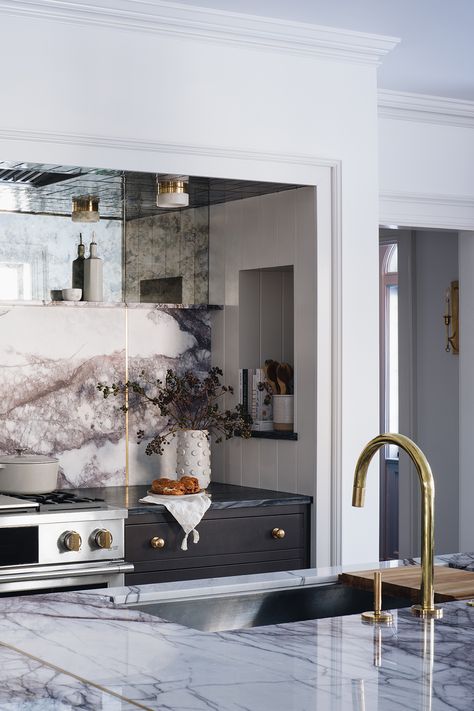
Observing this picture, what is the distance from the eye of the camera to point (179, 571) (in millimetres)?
3723

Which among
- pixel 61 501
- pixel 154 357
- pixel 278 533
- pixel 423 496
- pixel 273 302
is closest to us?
pixel 423 496

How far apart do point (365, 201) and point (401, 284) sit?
2.03 metres

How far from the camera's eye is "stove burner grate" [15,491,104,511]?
11.5 feet

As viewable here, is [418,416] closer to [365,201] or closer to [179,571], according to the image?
[365,201]

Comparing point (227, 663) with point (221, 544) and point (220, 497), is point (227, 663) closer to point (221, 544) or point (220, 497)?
point (221, 544)

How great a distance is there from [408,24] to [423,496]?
2509mm

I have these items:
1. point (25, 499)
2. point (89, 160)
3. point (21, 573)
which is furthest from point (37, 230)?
point (21, 573)

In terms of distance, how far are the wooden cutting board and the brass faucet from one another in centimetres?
18

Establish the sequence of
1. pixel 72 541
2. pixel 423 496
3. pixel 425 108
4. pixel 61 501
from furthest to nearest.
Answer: pixel 425 108 → pixel 61 501 → pixel 72 541 → pixel 423 496

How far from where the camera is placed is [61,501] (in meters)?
3.66

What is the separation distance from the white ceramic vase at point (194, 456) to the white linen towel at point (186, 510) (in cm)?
36

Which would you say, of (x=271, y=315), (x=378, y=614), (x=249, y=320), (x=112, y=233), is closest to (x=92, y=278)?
(x=112, y=233)

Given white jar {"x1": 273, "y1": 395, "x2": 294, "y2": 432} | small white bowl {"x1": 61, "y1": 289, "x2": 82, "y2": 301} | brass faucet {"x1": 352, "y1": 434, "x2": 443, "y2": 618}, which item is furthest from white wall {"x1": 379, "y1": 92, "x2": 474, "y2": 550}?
brass faucet {"x1": 352, "y1": 434, "x2": 443, "y2": 618}

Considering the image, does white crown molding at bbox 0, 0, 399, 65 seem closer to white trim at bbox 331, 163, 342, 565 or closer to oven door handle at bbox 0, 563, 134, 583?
white trim at bbox 331, 163, 342, 565
